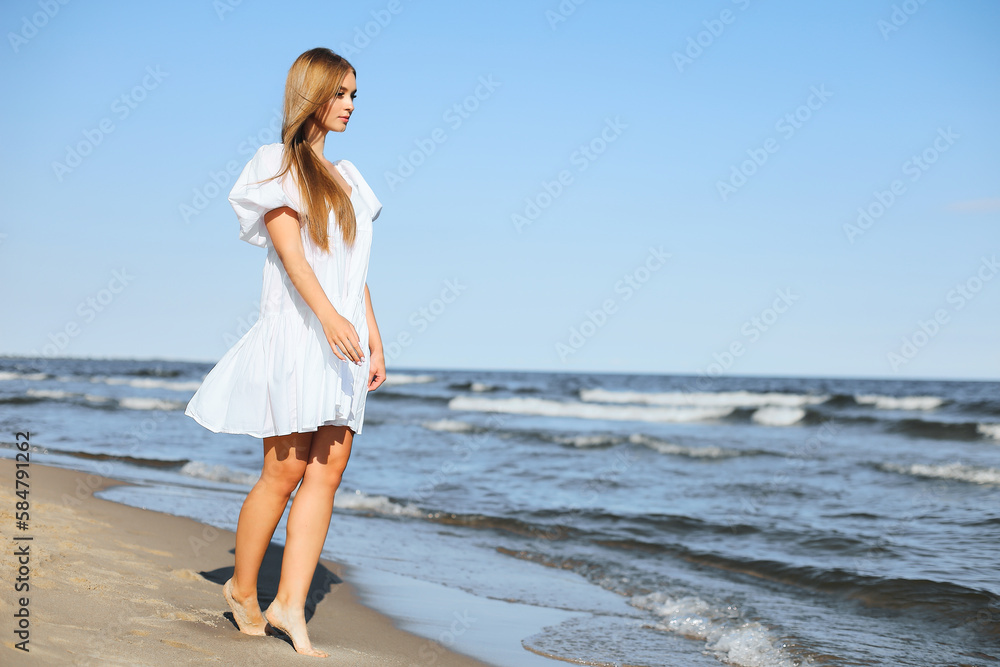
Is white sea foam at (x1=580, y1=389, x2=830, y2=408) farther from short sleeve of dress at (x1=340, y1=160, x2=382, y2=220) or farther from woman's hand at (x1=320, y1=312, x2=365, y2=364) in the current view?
woman's hand at (x1=320, y1=312, x2=365, y2=364)

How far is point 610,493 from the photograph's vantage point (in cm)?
809

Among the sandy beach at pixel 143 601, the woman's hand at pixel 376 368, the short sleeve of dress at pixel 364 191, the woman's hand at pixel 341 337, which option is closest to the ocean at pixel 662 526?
the sandy beach at pixel 143 601

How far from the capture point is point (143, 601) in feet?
9.07

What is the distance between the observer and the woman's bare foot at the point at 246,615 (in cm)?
260

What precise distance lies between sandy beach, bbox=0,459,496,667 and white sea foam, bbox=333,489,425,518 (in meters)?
2.27

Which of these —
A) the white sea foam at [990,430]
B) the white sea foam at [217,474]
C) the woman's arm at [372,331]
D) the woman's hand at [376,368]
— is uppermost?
the white sea foam at [990,430]

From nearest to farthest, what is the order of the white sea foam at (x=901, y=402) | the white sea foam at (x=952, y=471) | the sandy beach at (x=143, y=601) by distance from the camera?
the sandy beach at (x=143, y=601), the white sea foam at (x=952, y=471), the white sea foam at (x=901, y=402)

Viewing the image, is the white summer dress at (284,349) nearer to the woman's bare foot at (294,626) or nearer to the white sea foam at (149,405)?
the woman's bare foot at (294,626)

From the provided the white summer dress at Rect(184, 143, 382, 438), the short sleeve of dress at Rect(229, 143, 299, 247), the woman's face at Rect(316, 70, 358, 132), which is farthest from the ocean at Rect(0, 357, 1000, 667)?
the woman's face at Rect(316, 70, 358, 132)

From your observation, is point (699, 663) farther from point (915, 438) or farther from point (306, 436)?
point (915, 438)

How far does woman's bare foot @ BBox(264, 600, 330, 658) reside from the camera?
2486 millimetres

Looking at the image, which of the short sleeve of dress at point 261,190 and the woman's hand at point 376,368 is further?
the woman's hand at point 376,368

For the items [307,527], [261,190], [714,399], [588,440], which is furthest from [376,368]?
[714,399]

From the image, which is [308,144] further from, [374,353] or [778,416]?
[778,416]
